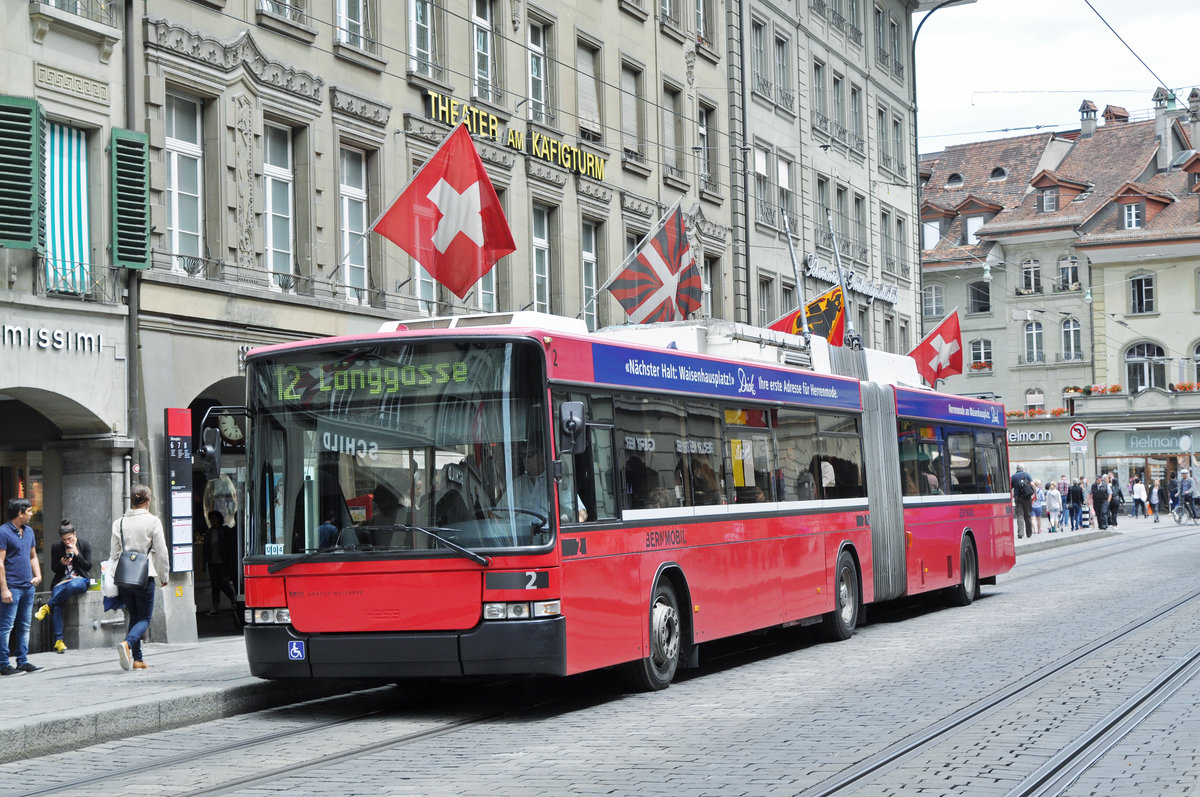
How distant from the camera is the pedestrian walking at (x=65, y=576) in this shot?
16.5m

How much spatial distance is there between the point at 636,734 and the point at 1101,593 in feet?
46.7

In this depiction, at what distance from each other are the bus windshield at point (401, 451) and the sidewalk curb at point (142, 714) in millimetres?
1202

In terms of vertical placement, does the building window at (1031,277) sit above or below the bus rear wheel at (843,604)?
above

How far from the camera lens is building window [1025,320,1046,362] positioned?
76062mm

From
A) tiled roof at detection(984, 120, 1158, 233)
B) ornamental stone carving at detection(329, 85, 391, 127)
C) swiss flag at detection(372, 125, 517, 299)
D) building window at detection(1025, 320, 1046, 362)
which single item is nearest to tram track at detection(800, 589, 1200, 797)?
swiss flag at detection(372, 125, 517, 299)

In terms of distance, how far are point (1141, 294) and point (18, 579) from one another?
Answer: 64.7 metres

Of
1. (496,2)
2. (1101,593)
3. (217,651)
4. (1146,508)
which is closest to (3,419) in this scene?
(217,651)

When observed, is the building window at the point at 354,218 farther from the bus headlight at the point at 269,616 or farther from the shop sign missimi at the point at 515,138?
the bus headlight at the point at 269,616

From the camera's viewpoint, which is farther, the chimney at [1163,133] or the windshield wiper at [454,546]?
the chimney at [1163,133]

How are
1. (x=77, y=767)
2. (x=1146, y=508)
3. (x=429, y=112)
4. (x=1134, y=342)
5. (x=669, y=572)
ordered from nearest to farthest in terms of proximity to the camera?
(x=77, y=767) < (x=669, y=572) < (x=429, y=112) < (x=1146, y=508) < (x=1134, y=342)

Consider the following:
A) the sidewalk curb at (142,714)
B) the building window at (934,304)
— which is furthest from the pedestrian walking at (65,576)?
the building window at (934,304)

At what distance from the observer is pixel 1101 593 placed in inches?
910

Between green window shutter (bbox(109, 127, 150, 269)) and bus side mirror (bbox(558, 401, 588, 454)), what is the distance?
7937 mm

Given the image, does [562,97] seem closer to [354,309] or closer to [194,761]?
[354,309]
